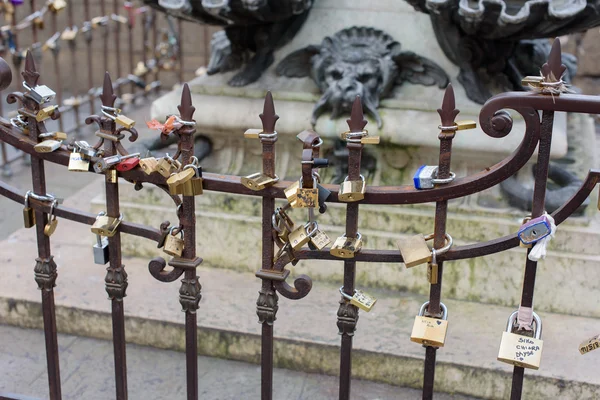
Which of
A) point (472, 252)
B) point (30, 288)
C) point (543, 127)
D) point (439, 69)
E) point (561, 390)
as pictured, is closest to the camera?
point (543, 127)

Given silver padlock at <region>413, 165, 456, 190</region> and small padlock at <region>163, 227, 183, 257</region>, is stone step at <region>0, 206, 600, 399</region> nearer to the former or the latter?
small padlock at <region>163, 227, 183, 257</region>

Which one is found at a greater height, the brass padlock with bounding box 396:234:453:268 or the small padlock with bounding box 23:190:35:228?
the brass padlock with bounding box 396:234:453:268

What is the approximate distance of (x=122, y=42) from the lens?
8.20m

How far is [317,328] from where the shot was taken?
2830 millimetres

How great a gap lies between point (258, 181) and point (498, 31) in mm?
1638

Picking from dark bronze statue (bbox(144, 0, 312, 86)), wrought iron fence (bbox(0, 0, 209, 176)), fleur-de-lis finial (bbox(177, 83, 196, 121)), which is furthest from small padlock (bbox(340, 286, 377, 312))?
wrought iron fence (bbox(0, 0, 209, 176))

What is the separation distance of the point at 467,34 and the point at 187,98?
1.79 m

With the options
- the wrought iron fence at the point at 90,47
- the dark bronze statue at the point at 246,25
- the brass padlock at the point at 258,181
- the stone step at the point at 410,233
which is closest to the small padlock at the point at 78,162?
the brass padlock at the point at 258,181

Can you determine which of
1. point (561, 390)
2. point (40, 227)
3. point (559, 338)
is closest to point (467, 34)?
point (559, 338)

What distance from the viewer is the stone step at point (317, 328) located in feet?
8.58

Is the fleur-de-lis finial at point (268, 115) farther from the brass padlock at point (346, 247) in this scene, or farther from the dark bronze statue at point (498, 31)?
the dark bronze statue at point (498, 31)

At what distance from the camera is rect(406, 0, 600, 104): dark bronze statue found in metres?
2.97

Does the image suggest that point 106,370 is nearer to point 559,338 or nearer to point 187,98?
point 187,98

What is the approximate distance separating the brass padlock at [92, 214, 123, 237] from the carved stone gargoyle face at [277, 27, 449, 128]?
140cm
